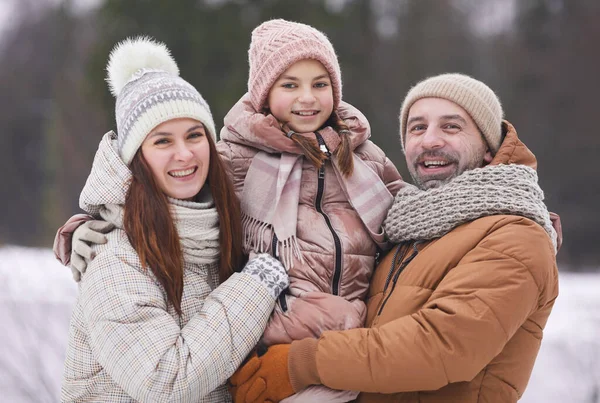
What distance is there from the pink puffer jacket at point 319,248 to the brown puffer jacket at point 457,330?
0.12 m

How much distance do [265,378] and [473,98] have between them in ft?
4.24

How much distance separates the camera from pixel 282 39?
2.61 metres

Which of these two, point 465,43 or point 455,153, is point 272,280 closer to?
point 455,153

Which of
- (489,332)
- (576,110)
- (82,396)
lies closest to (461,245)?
(489,332)

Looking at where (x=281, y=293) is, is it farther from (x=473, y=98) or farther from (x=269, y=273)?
(x=473, y=98)

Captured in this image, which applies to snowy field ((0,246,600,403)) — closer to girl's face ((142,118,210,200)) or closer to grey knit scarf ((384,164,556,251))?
grey knit scarf ((384,164,556,251))

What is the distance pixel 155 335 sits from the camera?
219cm

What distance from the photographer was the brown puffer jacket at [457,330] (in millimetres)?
2119

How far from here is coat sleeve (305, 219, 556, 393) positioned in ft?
6.93

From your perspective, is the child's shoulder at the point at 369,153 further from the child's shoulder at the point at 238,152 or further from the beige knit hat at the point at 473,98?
the child's shoulder at the point at 238,152

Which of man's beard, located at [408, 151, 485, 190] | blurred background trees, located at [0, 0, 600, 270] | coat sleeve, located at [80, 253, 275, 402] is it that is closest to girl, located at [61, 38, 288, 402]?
coat sleeve, located at [80, 253, 275, 402]

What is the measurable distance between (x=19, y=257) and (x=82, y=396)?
4.70m

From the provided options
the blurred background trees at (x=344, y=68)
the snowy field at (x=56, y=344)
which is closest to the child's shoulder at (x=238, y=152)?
the snowy field at (x=56, y=344)

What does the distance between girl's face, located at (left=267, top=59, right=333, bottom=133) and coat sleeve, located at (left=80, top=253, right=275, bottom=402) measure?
0.73 metres
